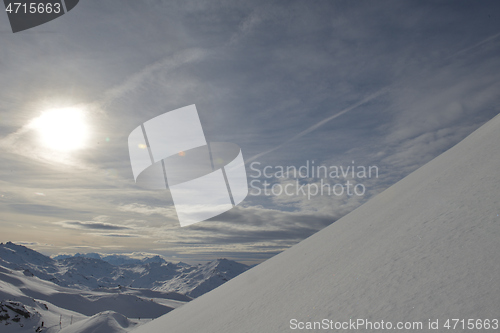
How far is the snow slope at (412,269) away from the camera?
3404 mm

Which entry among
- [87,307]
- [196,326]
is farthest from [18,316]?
[87,307]

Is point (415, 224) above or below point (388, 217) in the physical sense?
above

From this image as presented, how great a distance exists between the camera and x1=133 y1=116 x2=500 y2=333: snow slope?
3.40 m

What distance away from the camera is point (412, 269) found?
Answer: 13.8 ft

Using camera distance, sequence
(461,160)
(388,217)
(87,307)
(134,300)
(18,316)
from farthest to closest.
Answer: (134,300) → (87,307) → (18,316) → (461,160) → (388,217)

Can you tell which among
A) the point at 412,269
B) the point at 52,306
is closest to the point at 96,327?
the point at 412,269

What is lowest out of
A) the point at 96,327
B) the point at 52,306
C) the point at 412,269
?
the point at 52,306

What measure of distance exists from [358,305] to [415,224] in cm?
268

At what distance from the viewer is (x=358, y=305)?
4.05 metres

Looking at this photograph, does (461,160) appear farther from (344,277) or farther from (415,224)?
(344,277)

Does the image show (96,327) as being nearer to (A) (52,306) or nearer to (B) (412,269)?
(B) (412,269)

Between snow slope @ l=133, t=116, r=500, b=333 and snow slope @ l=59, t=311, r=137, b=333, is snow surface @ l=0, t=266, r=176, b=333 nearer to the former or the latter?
snow slope @ l=59, t=311, r=137, b=333

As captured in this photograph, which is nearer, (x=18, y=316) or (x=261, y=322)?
(x=261, y=322)

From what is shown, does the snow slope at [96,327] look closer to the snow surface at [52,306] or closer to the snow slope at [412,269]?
the snow surface at [52,306]
